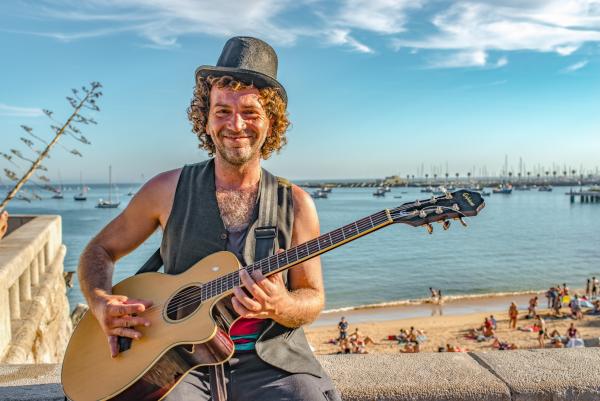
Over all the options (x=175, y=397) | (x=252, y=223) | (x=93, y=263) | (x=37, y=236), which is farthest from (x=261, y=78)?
(x=37, y=236)

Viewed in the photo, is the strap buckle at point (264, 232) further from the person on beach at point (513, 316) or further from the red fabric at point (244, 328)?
the person on beach at point (513, 316)

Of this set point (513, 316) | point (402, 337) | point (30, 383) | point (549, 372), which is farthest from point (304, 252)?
point (513, 316)

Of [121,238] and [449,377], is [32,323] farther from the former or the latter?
[449,377]

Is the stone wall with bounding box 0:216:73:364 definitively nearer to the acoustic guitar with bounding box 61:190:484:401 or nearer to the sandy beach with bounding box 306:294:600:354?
the acoustic guitar with bounding box 61:190:484:401

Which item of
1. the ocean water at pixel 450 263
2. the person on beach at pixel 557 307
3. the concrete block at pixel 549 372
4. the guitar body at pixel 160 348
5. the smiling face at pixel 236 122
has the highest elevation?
the smiling face at pixel 236 122

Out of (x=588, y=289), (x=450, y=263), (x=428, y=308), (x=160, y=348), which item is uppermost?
(x=160, y=348)

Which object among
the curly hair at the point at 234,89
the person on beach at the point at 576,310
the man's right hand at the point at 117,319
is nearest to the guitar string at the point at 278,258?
the man's right hand at the point at 117,319

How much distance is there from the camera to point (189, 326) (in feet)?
→ 7.21

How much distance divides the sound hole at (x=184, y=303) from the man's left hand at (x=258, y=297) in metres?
0.22

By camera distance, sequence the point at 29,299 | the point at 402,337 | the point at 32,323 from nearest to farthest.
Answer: the point at 32,323
the point at 29,299
the point at 402,337

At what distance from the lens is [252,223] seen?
2.44 meters

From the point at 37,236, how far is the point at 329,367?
22.7ft

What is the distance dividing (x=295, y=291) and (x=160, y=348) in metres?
0.64

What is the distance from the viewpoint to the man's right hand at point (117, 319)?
225 cm
